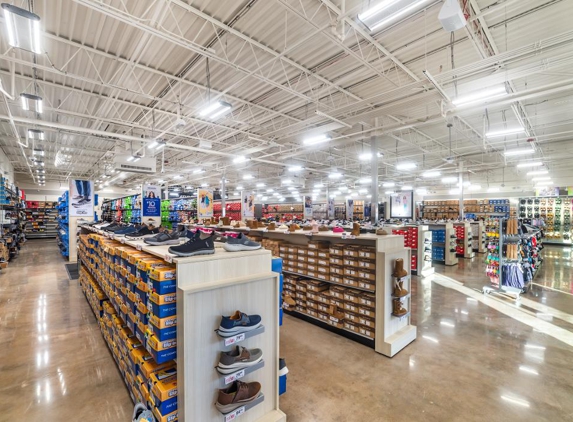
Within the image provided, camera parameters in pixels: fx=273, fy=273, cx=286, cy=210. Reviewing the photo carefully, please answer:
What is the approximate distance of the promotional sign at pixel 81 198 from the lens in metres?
9.81

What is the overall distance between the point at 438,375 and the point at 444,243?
25.6 ft

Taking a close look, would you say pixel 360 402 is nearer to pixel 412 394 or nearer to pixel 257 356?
pixel 412 394

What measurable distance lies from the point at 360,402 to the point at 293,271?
240 centimetres

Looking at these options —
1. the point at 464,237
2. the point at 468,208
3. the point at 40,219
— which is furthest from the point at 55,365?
the point at 40,219

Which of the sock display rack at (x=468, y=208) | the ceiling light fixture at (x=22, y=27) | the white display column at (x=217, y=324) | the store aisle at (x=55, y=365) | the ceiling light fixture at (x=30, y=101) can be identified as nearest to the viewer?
the white display column at (x=217, y=324)

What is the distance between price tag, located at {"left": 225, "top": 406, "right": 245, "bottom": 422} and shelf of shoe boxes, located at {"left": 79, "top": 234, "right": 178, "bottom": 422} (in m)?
0.39

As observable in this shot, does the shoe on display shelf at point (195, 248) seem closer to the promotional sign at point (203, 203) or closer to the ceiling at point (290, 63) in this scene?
the ceiling at point (290, 63)

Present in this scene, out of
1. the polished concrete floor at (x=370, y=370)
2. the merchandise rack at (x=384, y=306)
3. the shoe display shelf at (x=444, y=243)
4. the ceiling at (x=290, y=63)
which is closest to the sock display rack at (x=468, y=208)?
the ceiling at (x=290, y=63)

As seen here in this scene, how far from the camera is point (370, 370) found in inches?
119

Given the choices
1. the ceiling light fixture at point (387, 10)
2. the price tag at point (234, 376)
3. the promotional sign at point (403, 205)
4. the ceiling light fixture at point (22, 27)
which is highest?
the ceiling light fixture at point (387, 10)

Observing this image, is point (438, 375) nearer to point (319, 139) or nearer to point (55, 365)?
point (55, 365)

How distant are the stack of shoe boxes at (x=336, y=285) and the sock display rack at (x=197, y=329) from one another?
71.5 inches

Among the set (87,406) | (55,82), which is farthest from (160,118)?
(87,406)

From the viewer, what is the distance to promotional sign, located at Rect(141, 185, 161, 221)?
8727 mm
